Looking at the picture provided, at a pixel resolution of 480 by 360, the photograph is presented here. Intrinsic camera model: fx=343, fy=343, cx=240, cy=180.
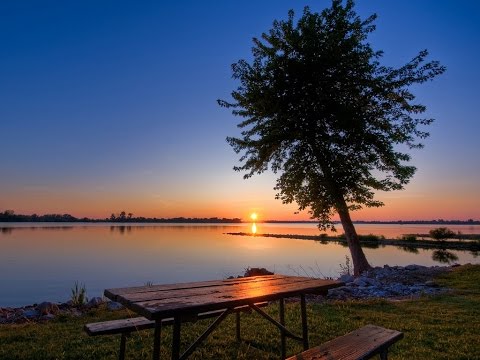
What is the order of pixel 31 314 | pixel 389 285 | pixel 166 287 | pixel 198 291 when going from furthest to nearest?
pixel 389 285 → pixel 31 314 → pixel 166 287 → pixel 198 291

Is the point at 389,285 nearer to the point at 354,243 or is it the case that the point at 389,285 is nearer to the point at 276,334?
the point at 354,243

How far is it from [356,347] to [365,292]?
9.22 metres

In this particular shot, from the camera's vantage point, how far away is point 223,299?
3.84 m

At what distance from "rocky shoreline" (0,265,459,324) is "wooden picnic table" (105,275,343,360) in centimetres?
612

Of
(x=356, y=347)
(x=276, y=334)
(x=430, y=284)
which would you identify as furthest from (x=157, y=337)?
(x=430, y=284)

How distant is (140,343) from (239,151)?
467 inches

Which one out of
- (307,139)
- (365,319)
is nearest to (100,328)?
(365,319)

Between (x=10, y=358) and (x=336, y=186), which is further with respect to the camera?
(x=336, y=186)

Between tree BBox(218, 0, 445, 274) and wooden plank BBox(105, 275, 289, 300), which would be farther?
tree BBox(218, 0, 445, 274)

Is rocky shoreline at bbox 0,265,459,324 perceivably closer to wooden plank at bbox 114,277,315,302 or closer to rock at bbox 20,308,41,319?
rock at bbox 20,308,41,319

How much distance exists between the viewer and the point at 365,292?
1237 cm

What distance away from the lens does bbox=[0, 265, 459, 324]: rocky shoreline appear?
9641 millimetres

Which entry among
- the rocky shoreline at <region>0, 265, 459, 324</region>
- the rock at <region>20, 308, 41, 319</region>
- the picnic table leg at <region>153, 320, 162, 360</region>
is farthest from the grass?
the picnic table leg at <region>153, 320, 162, 360</region>

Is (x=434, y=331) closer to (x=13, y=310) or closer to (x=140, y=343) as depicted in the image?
(x=140, y=343)
